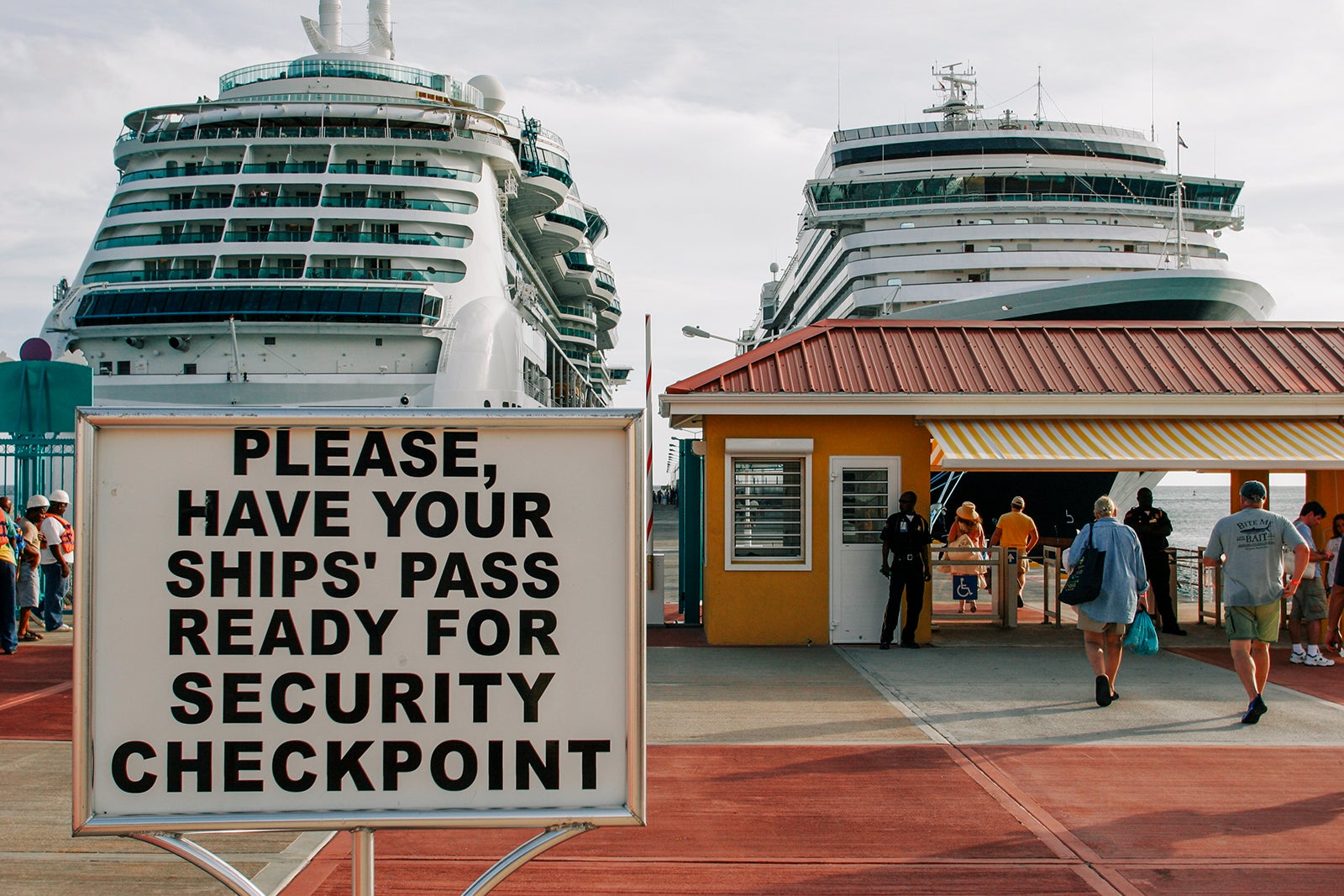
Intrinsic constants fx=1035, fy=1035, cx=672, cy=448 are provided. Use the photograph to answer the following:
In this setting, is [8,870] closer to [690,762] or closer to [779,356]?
[690,762]

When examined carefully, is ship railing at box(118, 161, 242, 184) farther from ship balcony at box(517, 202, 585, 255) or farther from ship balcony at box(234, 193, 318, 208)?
ship balcony at box(517, 202, 585, 255)

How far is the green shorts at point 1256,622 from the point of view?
671cm

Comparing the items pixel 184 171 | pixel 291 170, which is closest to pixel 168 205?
pixel 184 171

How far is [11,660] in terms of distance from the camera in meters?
9.09

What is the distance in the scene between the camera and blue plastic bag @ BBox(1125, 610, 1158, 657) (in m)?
6.98

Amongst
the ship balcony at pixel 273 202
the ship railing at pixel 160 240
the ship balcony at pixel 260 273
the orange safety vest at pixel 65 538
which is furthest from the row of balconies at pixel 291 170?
the orange safety vest at pixel 65 538

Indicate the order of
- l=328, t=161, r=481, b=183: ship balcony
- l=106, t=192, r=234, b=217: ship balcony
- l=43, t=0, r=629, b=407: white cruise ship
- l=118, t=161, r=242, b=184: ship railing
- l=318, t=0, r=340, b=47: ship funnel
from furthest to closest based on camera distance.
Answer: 1. l=318, t=0, r=340, b=47: ship funnel
2. l=328, t=161, r=481, b=183: ship balcony
3. l=118, t=161, r=242, b=184: ship railing
4. l=106, t=192, r=234, b=217: ship balcony
5. l=43, t=0, r=629, b=407: white cruise ship

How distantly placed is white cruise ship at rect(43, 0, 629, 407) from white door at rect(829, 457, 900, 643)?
62.3ft

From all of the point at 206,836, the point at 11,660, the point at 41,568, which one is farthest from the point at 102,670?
the point at 41,568

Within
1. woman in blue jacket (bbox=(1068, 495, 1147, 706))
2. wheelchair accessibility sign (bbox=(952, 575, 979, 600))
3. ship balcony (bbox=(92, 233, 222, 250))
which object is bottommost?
wheelchair accessibility sign (bbox=(952, 575, 979, 600))

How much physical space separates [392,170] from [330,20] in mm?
12325

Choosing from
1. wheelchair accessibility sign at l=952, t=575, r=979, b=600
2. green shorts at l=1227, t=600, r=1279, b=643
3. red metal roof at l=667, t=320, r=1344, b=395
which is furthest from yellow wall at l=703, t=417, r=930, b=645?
green shorts at l=1227, t=600, r=1279, b=643

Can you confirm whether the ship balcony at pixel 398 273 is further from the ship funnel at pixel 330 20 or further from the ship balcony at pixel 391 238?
the ship funnel at pixel 330 20

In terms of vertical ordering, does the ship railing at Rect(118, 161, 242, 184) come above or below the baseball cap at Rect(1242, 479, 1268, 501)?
above
